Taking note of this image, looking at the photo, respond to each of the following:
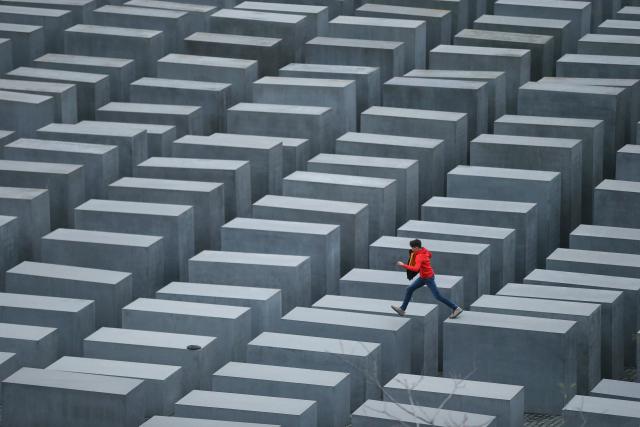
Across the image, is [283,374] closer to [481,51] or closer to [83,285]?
[83,285]

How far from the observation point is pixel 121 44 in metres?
41.5

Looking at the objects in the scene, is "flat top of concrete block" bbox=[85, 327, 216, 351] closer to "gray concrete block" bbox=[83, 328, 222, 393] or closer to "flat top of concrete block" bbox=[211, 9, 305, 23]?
"gray concrete block" bbox=[83, 328, 222, 393]

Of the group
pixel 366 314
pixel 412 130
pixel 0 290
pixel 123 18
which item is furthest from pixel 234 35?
pixel 366 314

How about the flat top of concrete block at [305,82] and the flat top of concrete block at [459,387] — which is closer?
the flat top of concrete block at [459,387]

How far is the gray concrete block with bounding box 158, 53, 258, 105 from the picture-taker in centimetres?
3938

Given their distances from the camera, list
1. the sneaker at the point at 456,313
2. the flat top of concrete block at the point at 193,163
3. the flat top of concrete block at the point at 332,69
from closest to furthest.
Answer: the sneaker at the point at 456,313 < the flat top of concrete block at the point at 193,163 < the flat top of concrete block at the point at 332,69

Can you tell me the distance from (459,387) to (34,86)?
1677 centimetres

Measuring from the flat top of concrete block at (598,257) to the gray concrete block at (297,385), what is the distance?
650 cm

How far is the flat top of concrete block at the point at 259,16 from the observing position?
1673 inches

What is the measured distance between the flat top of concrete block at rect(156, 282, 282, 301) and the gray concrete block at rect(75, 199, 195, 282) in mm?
2256

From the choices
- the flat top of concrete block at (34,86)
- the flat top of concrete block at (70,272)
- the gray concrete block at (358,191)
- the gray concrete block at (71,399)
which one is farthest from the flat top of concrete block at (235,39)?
the gray concrete block at (71,399)

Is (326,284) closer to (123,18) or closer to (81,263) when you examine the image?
(81,263)

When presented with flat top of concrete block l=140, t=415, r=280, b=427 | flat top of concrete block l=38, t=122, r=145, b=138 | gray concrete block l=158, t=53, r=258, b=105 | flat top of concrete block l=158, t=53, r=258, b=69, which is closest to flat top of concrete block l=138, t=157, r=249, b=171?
flat top of concrete block l=38, t=122, r=145, b=138

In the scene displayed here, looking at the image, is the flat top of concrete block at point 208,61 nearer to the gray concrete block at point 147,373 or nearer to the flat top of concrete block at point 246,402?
the gray concrete block at point 147,373
